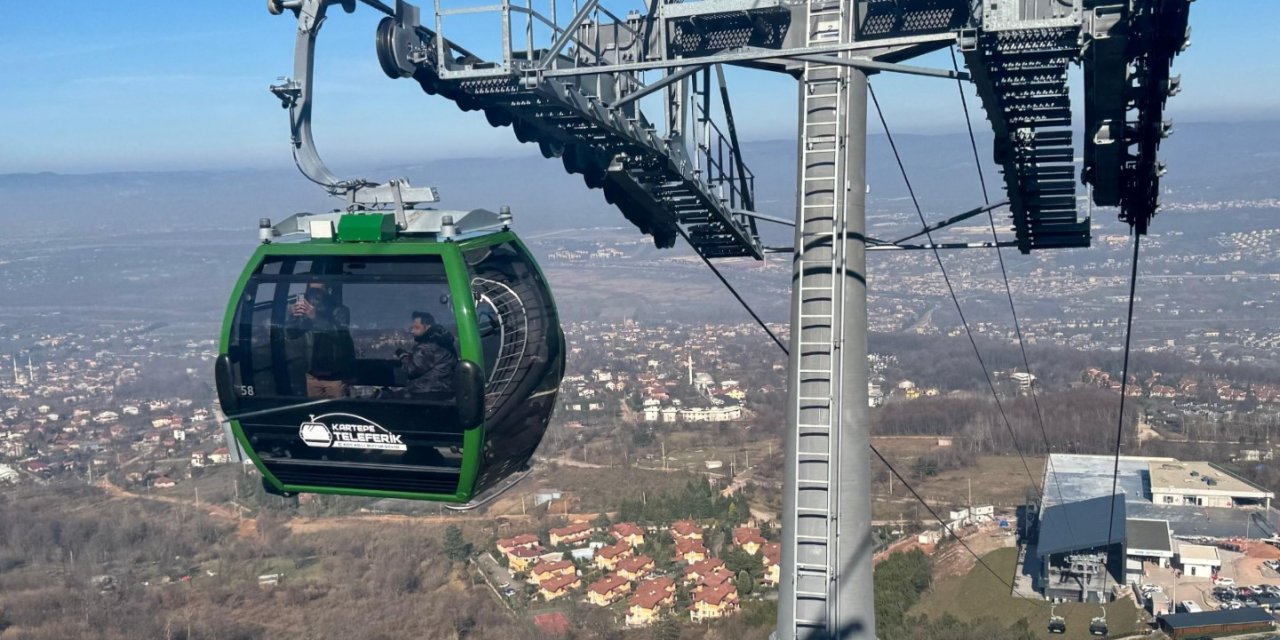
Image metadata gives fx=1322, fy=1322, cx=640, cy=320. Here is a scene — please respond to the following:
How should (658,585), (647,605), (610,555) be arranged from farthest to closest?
1. (610,555)
2. (658,585)
3. (647,605)

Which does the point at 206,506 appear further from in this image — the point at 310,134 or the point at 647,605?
the point at 310,134

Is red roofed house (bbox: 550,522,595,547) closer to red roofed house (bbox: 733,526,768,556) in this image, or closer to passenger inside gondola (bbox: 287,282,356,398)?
red roofed house (bbox: 733,526,768,556)

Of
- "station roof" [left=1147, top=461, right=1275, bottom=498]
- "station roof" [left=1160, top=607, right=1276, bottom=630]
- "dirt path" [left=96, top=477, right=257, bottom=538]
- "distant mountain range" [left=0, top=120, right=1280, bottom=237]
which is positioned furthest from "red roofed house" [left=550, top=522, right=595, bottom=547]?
"distant mountain range" [left=0, top=120, right=1280, bottom=237]

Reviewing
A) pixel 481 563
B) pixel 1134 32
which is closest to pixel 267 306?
pixel 1134 32

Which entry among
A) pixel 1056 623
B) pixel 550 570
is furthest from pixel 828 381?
pixel 550 570

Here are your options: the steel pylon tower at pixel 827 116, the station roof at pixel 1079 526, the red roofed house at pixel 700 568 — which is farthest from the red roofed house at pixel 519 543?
the steel pylon tower at pixel 827 116

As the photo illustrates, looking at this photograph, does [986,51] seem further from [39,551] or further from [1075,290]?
[1075,290]
